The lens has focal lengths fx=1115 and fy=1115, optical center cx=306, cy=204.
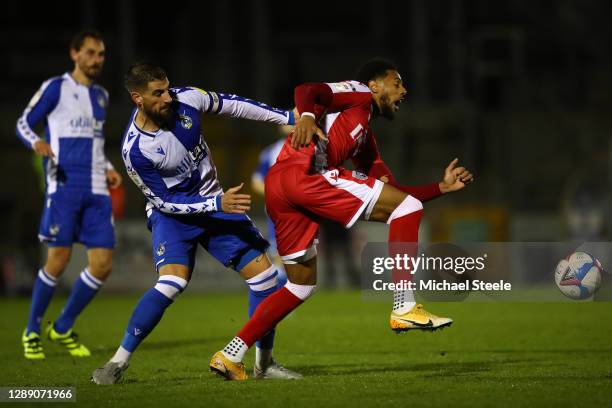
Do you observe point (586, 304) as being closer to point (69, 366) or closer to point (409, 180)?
point (69, 366)

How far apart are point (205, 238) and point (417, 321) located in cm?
153

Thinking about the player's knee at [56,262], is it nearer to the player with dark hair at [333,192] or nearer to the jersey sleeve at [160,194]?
the jersey sleeve at [160,194]

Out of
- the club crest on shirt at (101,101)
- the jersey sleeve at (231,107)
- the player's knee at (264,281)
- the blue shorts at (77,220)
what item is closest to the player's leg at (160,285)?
→ the player's knee at (264,281)

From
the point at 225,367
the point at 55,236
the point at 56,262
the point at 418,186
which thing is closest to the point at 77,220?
the point at 55,236

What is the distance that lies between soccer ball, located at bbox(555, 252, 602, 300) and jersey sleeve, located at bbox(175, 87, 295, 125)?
6.44ft

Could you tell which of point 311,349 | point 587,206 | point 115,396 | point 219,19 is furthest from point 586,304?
point 219,19

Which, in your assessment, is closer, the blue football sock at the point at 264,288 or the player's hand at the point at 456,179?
the player's hand at the point at 456,179

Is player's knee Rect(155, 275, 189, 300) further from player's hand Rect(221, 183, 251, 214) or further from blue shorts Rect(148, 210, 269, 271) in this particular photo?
player's hand Rect(221, 183, 251, 214)

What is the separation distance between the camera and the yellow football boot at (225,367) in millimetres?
6637

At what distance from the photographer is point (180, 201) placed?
6.76 meters

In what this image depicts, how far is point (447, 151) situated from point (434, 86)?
1402 mm

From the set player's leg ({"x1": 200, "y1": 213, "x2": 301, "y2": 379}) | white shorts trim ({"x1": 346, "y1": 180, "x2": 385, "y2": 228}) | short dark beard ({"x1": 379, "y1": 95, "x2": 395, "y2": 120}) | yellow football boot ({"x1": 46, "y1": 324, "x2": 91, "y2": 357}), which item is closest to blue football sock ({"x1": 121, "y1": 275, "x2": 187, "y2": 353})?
player's leg ({"x1": 200, "y1": 213, "x2": 301, "y2": 379})

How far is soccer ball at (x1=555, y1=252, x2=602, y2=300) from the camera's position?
696 cm

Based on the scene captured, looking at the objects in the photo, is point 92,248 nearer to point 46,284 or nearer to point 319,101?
point 46,284
